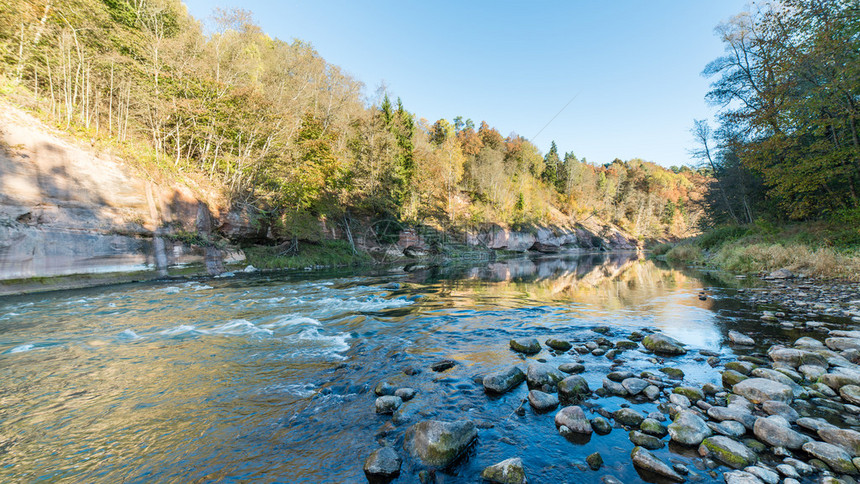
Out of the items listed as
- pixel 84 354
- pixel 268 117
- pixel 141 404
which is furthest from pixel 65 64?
pixel 141 404

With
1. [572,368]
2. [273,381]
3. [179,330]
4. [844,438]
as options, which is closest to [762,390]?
[844,438]

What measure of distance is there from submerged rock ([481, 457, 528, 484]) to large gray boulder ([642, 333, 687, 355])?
426cm

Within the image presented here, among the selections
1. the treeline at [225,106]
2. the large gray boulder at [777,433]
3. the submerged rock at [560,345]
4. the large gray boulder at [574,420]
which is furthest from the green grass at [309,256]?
the large gray boulder at [777,433]

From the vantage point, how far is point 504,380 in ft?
13.0

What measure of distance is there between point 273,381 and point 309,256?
20.1 metres

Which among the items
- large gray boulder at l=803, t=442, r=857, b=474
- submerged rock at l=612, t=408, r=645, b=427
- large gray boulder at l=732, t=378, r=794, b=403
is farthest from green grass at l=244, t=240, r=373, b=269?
large gray boulder at l=803, t=442, r=857, b=474

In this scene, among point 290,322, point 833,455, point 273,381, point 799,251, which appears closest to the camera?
point 833,455

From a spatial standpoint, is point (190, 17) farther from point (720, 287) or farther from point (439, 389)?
point (720, 287)

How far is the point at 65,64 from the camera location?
46.9 feet

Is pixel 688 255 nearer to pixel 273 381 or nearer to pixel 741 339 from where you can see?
pixel 741 339

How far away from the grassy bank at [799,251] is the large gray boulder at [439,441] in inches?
628

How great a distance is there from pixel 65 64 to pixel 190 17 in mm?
10643

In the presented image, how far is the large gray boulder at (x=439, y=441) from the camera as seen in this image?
2.59 meters

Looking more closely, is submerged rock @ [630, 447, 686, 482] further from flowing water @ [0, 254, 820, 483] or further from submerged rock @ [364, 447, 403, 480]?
submerged rock @ [364, 447, 403, 480]
